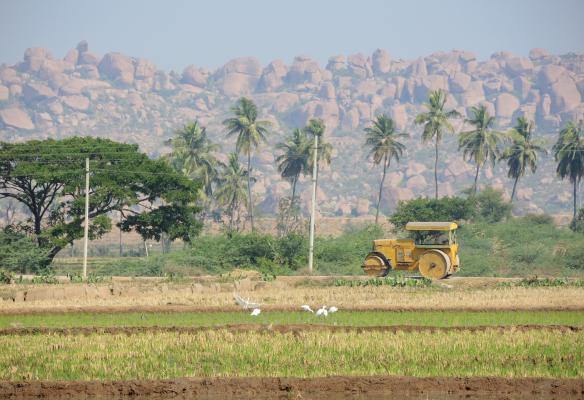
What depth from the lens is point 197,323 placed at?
26.3 meters

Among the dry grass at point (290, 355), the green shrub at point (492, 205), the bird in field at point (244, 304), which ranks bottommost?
the dry grass at point (290, 355)

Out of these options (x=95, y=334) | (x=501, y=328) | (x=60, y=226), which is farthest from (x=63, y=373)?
(x=60, y=226)

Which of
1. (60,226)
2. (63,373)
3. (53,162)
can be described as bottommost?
(63,373)

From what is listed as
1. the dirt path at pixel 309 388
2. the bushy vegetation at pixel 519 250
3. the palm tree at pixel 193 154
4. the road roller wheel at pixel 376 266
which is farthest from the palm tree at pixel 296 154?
the dirt path at pixel 309 388

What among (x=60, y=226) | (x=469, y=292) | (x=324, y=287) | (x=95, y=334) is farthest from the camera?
(x=60, y=226)

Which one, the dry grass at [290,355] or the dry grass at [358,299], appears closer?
the dry grass at [290,355]

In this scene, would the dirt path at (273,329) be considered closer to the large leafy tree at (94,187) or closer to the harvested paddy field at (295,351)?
the harvested paddy field at (295,351)

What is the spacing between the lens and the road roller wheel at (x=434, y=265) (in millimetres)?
40000

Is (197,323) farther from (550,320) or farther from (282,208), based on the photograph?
(282,208)

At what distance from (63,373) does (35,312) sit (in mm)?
12179

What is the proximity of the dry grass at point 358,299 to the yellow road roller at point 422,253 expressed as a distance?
206 centimetres

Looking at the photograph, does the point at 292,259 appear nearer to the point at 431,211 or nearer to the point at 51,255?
the point at 51,255

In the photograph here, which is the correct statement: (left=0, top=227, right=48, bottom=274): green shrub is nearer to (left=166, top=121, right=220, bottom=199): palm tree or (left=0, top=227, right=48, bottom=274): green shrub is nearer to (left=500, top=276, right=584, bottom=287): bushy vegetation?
(left=500, top=276, right=584, bottom=287): bushy vegetation

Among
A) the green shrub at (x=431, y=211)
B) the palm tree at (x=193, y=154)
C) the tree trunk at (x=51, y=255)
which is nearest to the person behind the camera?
the tree trunk at (x=51, y=255)
